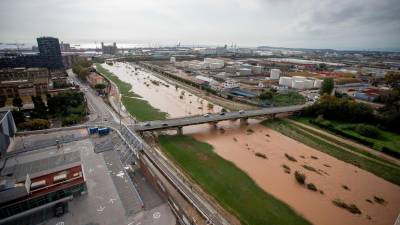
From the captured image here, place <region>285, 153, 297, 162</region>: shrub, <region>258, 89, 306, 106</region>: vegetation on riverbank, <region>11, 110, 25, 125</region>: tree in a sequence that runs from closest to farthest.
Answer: <region>285, 153, 297, 162</region>: shrub → <region>11, 110, 25, 125</region>: tree → <region>258, 89, 306, 106</region>: vegetation on riverbank

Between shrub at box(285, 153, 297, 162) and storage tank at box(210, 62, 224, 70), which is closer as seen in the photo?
shrub at box(285, 153, 297, 162)

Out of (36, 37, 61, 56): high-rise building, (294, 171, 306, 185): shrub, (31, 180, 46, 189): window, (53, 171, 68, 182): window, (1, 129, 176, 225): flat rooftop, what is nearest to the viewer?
(1, 129, 176, 225): flat rooftop

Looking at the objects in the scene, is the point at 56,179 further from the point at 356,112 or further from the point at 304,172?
the point at 356,112

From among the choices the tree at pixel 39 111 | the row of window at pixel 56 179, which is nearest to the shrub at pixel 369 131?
the row of window at pixel 56 179

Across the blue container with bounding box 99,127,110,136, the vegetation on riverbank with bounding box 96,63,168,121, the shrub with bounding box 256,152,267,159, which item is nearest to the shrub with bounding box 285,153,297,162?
the shrub with bounding box 256,152,267,159

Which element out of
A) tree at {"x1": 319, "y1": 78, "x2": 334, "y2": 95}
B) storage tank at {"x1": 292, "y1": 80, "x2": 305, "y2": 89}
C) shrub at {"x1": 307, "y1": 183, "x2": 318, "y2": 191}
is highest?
tree at {"x1": 319, "y1": 78, "x2": 334, "y2": 95}

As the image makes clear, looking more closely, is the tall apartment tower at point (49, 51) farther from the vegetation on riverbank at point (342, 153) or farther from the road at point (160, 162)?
the vegetation on riverbank at point (342, 153)

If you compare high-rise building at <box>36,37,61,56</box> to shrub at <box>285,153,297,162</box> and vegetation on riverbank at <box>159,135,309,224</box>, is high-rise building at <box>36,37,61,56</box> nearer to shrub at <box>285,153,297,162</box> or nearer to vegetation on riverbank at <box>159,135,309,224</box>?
vegetation on riverbank at <box>159,135,309,224</box>
